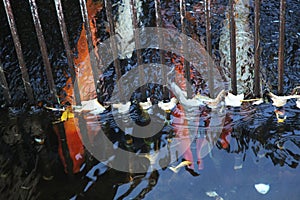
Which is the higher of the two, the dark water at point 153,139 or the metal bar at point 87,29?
the metal bar at point 87,29

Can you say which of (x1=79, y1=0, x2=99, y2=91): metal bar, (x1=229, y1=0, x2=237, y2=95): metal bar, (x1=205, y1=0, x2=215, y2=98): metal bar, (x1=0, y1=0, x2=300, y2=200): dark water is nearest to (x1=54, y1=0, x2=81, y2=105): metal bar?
(x1=79, y1=0, x2=99, y2=91): metal bar

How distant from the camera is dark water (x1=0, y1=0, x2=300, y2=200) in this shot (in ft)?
7.63

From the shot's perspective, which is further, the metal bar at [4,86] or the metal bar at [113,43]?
the metal bar at [4,86]

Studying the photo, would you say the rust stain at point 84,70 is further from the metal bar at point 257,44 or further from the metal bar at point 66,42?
the metal bar at point 257,44

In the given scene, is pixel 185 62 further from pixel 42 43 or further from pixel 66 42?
pixel 42 43

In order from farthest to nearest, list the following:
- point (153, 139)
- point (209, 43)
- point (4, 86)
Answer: point (4, 86)
point (209, 43)
point (153, 139)

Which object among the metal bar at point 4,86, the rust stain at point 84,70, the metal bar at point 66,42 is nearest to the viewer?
the metal bar at point 66,42

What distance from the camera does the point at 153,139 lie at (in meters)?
2.78

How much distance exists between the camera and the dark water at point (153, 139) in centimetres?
232

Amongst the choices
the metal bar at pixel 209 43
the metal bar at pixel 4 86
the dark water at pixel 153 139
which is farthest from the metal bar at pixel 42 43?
the metal bar at pixel 209 43

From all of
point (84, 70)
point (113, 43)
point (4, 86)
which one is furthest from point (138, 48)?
point (4, 86)

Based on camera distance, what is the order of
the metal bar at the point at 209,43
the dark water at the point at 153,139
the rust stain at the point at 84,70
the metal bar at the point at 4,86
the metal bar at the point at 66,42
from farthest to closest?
the rust stain at the point at 84,70 < the metal bar at the point at 4,86 < the metal bar at the point at 66,42 < the metal bar at the point at 209,43 < the dark water at the point at 153,139

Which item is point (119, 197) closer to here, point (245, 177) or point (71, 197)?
point (71, 197)

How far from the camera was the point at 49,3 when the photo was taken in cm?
378
